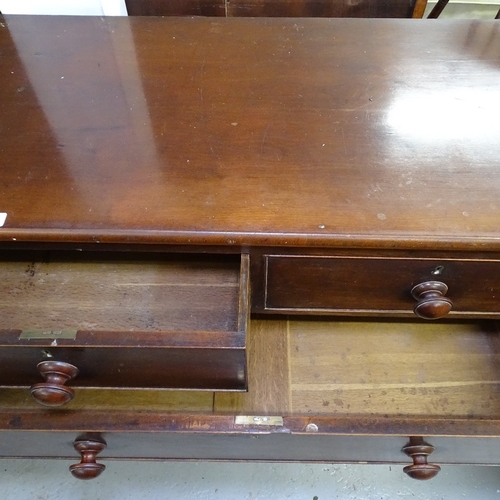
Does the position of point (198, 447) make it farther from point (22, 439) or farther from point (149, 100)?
point (149, 100)

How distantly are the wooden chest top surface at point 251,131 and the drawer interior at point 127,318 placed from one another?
0.34 feet

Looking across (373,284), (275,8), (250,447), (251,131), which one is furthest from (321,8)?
(250,447)

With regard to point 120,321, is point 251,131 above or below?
above

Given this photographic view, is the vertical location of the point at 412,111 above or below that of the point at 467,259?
above

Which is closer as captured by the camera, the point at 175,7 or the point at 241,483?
the point at 241,483

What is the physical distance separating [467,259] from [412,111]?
0.84 ft

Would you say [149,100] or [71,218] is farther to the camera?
[149,100]

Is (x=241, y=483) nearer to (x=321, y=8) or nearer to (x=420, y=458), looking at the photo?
(x=420, y=458)

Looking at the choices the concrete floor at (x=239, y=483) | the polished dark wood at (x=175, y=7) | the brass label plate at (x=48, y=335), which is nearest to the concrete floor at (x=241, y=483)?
the concrete floor at (x=239, y=483)

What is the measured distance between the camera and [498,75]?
0.76m

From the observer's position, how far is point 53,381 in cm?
55

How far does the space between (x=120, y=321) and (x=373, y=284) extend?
1.13 feet

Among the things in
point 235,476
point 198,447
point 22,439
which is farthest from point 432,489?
point 22,439

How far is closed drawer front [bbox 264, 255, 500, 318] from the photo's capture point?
1.93 feet
